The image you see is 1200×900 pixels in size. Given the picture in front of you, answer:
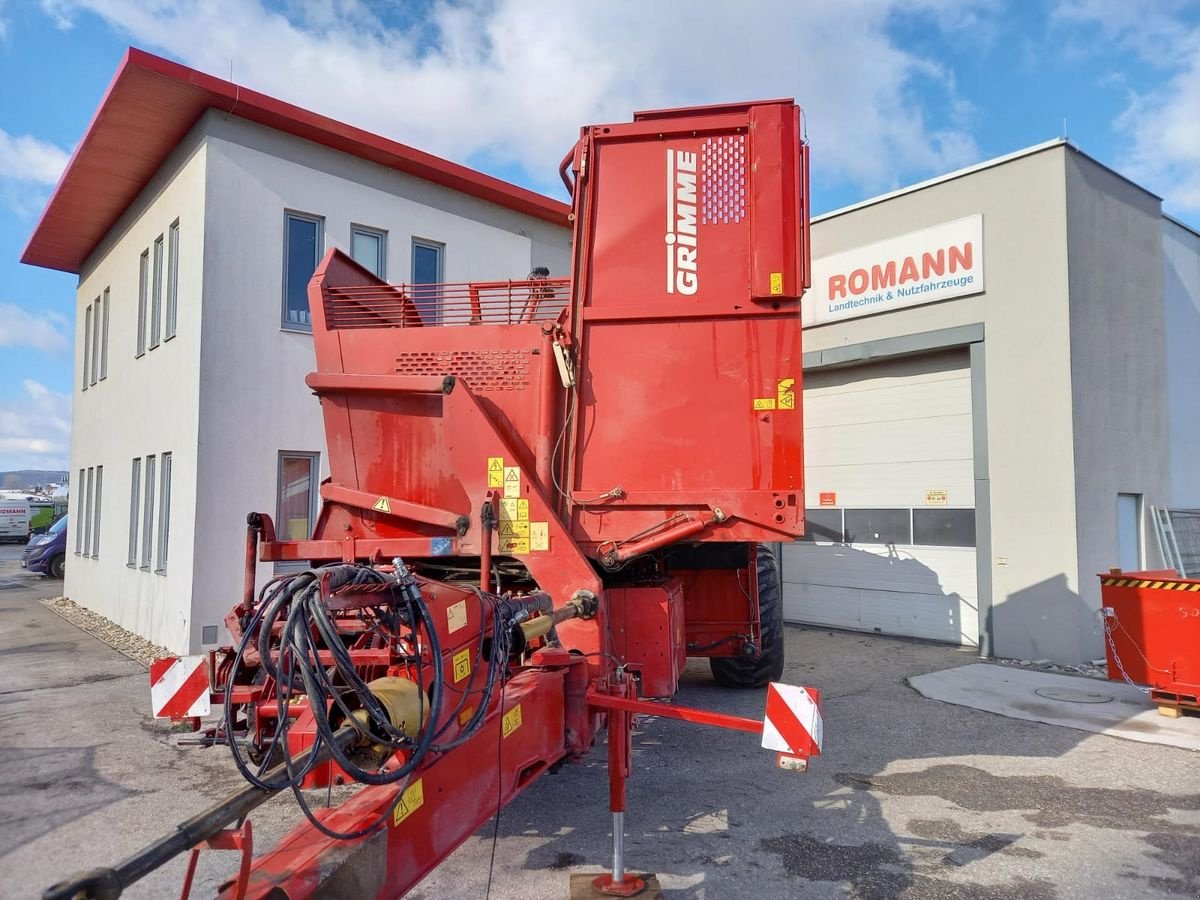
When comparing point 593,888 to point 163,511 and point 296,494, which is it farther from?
point 163,511

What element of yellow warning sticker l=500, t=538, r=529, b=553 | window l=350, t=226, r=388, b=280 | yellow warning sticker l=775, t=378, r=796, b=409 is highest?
window l=350, t=226, r=388, b=280

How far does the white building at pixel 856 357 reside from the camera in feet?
31.8

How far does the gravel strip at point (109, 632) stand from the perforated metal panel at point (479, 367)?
6.15 m

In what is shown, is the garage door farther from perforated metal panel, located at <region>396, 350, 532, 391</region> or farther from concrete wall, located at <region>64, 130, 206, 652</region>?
concrete wall, located at <region>64, 130, 206, 652</region>

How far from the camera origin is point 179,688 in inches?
171

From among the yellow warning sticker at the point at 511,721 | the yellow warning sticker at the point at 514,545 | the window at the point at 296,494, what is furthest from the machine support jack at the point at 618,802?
the window at the point at 296,494

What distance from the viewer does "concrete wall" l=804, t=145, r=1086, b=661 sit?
967 centimetres

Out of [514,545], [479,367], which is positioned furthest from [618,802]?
[479,367]

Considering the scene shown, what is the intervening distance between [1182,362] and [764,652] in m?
8.40

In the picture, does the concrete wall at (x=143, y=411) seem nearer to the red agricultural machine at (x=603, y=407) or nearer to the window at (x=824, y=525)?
the red agricultural machine at (x=603, y=407)

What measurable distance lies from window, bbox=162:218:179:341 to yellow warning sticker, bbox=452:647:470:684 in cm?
919

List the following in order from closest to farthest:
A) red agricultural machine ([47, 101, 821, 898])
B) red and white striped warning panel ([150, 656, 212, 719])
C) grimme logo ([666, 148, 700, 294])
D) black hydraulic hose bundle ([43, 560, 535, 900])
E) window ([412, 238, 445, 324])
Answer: black hydraulic hose bundle ([43, 560, 535, 900]) → red and white striped warning panel ([150, 656, 212, 719]) → red agricultural machine ([47, 101, 821, 898]) → grimme logo ([666, 148, 700, 294]) → window ([412, 238, 445, 324])

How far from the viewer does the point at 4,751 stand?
627cm

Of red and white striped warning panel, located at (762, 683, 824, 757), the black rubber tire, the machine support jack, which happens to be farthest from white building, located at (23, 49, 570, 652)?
red and white striped warning panel, located at (762, 683, 824, 757)
